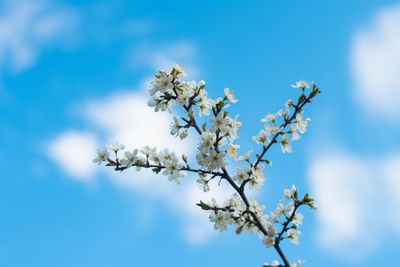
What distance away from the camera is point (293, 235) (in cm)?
424

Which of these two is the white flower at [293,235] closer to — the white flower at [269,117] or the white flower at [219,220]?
the white flower at [219,220]

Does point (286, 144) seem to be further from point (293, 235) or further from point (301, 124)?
point (293, 235)

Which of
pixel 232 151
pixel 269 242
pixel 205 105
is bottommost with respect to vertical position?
pixel 269 242

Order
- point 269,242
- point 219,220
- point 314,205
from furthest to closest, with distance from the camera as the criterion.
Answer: point 219,220 → point 314,205 → point 269,242

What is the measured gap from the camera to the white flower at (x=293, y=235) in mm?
4230

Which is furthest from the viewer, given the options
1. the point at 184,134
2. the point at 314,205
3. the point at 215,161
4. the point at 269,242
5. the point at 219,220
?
the point at 184,134

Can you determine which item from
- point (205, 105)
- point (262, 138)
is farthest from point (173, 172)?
point (262, 138)

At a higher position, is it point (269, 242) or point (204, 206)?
point (204, 206)

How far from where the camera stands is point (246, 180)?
435 centimetres

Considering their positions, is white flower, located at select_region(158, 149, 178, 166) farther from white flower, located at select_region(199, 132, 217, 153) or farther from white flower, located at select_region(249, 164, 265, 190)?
white flower, located at select_region(249, 164, 265, 190)

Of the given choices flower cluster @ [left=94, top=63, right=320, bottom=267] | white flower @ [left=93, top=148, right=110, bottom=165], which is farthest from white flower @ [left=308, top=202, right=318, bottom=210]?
white flower @ [left=93, top=148, right=110, bottom=165]

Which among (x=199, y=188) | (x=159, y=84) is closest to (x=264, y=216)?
(x=199, y=188)

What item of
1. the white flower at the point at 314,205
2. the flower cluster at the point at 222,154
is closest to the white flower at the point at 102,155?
the flower cluster at the point at 222,154

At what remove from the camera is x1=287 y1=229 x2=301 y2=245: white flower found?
4230mm
